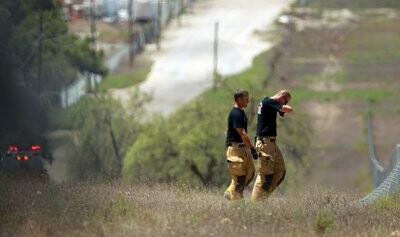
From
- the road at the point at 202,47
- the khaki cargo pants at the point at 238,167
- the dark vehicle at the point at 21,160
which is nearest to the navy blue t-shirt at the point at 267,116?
the khaki cargo pants at the point at 238,167

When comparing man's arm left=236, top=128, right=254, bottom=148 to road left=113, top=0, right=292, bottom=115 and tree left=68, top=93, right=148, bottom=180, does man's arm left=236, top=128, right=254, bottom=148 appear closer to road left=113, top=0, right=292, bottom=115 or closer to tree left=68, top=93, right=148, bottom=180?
tree left=68, top=93, right=148, bottom=180

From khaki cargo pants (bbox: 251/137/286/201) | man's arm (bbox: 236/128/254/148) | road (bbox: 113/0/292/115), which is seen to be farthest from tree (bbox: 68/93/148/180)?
man's arm (bbox: 236/128/254/148)

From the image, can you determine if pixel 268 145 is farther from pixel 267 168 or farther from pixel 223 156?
pixel 223 156

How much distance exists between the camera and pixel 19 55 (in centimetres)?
3256

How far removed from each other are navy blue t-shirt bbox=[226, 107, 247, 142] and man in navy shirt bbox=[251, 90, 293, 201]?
0.26 metres

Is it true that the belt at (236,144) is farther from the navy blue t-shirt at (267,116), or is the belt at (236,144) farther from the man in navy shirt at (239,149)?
the navy blue t-shirt at (267,116)

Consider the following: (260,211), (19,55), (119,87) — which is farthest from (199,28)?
(260,211)

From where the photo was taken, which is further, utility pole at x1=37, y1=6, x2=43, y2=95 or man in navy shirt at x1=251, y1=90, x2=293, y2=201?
utility pole at x1=37, y1=6, x2=43, y2=95

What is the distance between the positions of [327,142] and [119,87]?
14.1 meters

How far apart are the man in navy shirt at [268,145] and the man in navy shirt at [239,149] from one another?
152 millimetres

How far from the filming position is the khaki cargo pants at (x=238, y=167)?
14.9 m

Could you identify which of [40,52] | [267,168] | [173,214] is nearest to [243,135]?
[267,168]

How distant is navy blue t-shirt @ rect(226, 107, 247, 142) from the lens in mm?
14594

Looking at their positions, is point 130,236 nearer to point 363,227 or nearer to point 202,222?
point 202,222
